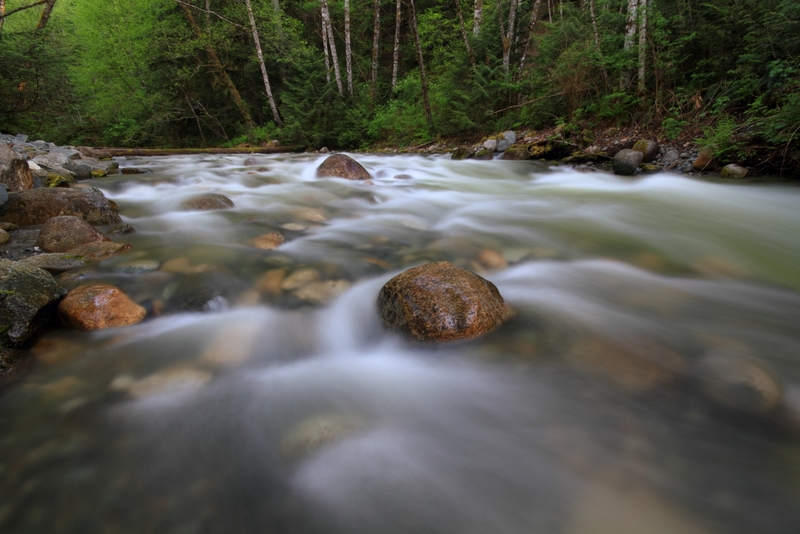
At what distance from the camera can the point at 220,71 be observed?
17.8 metres

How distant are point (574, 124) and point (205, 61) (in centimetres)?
1816

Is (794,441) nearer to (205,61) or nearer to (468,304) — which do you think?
(468,304)

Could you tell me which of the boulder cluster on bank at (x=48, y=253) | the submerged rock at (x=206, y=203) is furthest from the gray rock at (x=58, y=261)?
the submerged rock at (x=206, y=203)

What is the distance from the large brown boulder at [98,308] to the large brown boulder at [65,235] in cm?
106

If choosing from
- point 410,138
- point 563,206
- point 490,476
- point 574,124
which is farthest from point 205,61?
point 490,476

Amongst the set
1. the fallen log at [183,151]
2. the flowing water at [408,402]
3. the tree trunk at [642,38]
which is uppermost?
the tree trunk at [642,38]

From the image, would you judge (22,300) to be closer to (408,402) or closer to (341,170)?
(408,402)

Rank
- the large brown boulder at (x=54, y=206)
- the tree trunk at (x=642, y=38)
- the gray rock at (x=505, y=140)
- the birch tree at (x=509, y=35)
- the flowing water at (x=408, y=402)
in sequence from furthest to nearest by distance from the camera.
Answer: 1. the birch tree at (x=509, y=35)
2. the gray rock at (x=505, y=140)
3. the tree trunk at (x=642, y=38)
4. the large brown boulder at (x=54, y=206)
5. the flowing water at (x=408, y=402)

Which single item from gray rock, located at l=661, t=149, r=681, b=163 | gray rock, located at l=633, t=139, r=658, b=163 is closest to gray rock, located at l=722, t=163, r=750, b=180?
gray rock, located at l=661, t=149, r=681, b=163

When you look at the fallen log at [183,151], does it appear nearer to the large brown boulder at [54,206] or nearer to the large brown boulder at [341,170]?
the large brown boulder at [341,170]

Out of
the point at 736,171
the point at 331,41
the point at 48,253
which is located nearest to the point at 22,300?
the point at 48,253

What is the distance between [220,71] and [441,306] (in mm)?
20218

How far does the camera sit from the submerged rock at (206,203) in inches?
193

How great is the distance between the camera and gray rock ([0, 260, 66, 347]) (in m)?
1.95
